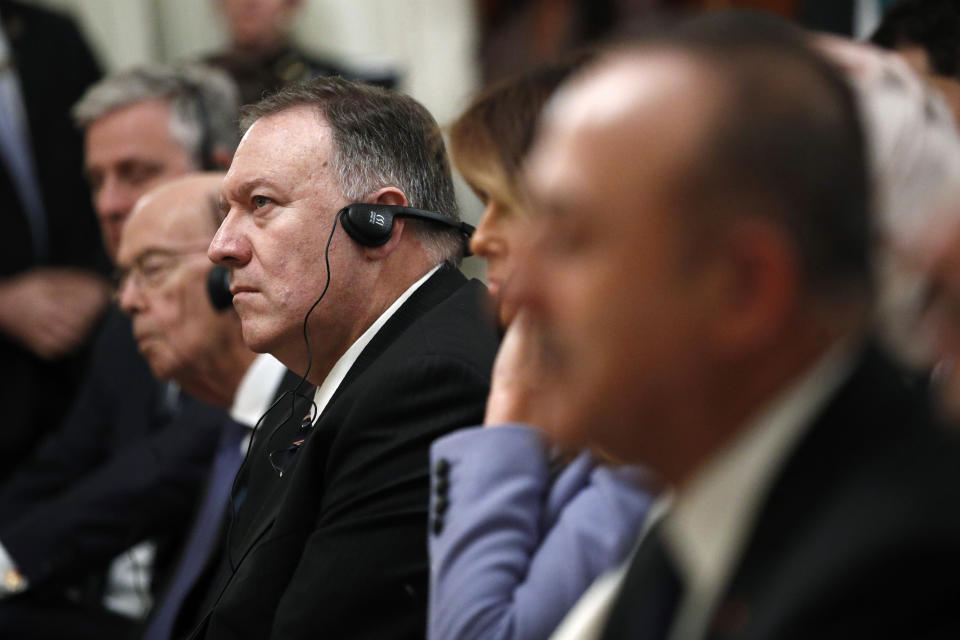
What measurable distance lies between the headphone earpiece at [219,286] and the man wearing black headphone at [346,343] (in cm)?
43

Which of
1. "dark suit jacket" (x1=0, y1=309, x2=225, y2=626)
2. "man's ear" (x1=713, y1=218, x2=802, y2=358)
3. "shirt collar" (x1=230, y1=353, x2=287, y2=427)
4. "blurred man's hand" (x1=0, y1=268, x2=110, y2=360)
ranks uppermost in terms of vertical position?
"man's ear" (x1=713, y1=218, x2=802, y2=358)

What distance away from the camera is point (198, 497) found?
245 cm

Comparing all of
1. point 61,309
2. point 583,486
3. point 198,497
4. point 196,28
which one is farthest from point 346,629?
point 196,28

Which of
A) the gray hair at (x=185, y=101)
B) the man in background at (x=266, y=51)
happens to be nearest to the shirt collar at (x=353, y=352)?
the gray hair at (x=185, y=101)

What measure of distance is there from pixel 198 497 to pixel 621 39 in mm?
1710

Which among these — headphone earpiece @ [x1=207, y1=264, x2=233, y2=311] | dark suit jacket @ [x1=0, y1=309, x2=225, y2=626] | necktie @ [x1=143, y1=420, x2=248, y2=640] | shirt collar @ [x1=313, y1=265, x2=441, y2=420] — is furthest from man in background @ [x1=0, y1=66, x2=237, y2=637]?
shirt collar @ [x1=313, y1=265, x2=441, y2=420]

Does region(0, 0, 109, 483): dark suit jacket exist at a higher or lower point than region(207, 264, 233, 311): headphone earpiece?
lower

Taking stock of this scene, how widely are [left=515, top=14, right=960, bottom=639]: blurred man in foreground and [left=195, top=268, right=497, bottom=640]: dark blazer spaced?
0.58m

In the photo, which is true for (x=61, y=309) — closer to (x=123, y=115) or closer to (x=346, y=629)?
(x=123, y=115)

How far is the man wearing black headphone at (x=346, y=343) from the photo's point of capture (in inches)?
55.9

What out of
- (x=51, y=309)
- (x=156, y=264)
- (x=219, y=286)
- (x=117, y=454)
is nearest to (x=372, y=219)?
(x=219, y=286)

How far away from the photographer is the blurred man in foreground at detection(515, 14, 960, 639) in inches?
29.5

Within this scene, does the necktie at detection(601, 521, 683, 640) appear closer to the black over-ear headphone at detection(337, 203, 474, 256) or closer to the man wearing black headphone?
the man wearing black headphone

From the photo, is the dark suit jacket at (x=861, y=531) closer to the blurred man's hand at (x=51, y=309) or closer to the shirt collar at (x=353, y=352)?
the shirt collar at (x=353, y=352)
